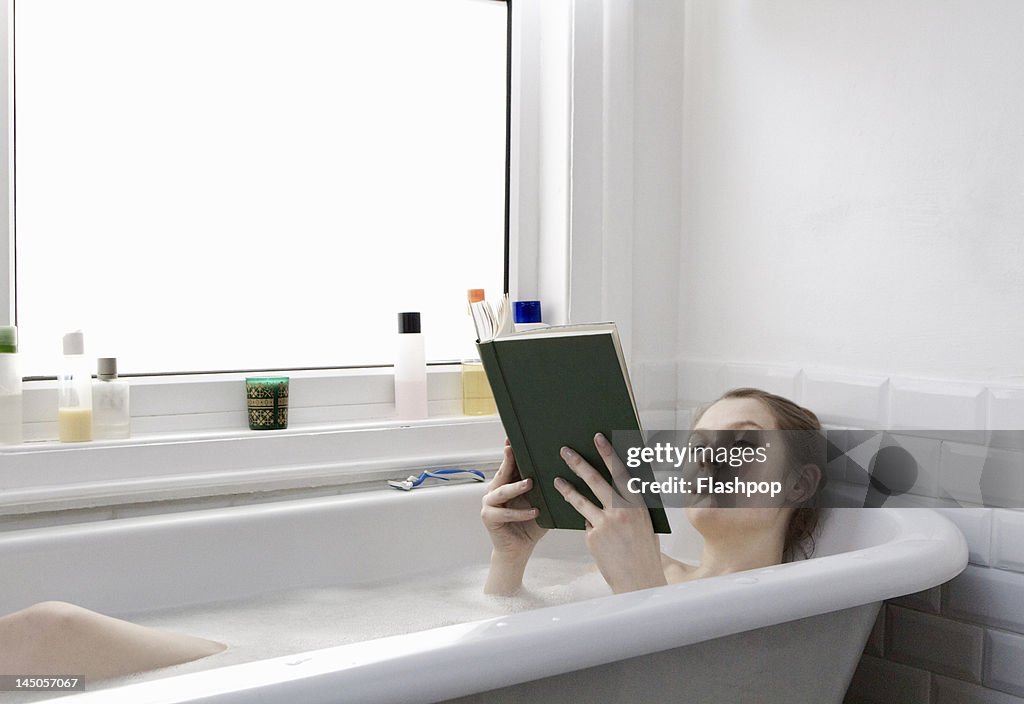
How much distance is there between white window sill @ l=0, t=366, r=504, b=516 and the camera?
1491 millimetres

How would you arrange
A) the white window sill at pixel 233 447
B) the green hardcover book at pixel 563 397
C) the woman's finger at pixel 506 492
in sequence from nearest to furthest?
the green hardcover book at pixel 563 397, the woman's finger at pixel 506 492, the white window sill at pixel 233 447

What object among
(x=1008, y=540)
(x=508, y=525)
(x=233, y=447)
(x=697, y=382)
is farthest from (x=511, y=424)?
(x=697, y=382)

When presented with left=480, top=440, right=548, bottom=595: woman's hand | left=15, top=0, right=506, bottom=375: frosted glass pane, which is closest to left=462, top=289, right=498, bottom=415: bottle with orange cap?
left=15, top=0, right=506, bottom=375: frosted glass pane

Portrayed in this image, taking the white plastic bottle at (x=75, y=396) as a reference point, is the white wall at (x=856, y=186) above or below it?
above

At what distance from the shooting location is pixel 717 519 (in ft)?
4.63

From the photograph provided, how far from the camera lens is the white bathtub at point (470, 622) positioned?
0.79m

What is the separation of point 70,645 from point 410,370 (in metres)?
Answer: 0.87

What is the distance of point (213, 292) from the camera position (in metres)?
1.80

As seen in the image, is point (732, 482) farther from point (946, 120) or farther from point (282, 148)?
point (282, 148)

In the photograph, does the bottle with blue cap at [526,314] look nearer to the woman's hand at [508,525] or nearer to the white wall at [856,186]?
the white wall at [856,186]

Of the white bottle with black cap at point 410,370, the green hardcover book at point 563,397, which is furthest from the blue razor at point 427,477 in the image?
the green hardcover book at point 563,397

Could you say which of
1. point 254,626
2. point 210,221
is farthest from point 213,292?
point 254,626

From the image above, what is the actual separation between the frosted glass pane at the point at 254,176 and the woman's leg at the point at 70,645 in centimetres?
63

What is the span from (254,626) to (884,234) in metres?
1.18
